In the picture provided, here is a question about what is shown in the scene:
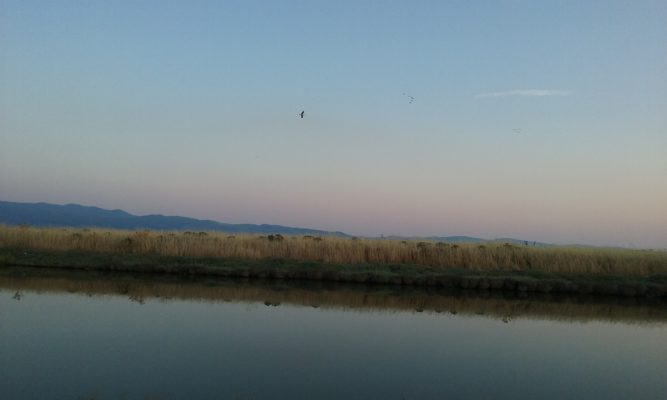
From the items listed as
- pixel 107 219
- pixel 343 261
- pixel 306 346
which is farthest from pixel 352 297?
pixel 107 219

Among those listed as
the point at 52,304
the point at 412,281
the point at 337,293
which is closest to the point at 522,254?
the point at 412,281

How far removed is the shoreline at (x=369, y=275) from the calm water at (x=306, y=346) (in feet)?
9.75

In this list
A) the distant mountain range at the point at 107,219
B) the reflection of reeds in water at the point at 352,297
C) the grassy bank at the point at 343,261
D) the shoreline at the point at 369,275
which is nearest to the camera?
the reflection of reeds in water at the point at 352,297

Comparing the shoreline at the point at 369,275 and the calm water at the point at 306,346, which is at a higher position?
the shoreline at the point at 369,275

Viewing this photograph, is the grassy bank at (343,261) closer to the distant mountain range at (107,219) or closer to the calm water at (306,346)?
the calm water at (306,346)

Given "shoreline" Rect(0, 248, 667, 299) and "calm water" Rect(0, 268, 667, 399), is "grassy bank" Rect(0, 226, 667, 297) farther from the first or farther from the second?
"calm water" Rect(0, 268, 667, 399)

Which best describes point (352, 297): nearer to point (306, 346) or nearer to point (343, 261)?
point (343, 261)

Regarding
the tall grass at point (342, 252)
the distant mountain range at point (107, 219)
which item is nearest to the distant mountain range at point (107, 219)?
the distant mountain range at point (107, 219)

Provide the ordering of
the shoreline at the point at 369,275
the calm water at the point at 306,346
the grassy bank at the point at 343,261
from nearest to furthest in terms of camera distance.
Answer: the calm water at the point at 306,346 < the shoreline at the point at 369,275 < the grassy bank at the point at 343,261

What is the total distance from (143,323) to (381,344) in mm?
4993

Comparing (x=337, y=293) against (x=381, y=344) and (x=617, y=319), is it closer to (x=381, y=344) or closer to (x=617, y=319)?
(x=381, y=344)

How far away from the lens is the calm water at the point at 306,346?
286 inches

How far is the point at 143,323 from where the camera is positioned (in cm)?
1069

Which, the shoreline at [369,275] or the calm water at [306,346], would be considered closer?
the calm water at [306,346]
